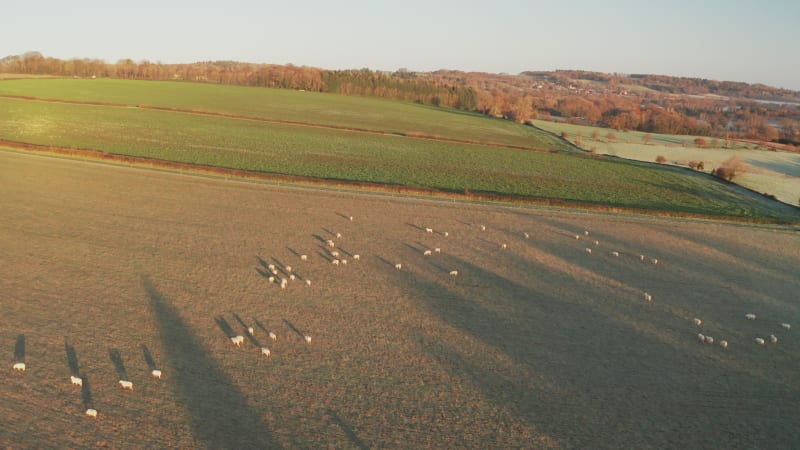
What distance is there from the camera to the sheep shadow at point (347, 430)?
13367 mm

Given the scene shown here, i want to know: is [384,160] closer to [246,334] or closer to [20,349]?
[246,334]

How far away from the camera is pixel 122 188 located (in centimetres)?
3738

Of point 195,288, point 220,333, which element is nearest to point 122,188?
point 195,288

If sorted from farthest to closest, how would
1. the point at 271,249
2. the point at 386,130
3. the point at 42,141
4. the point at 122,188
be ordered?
the point at 386,130
the point at 42,141
the point at 122,188
the point at 271,249

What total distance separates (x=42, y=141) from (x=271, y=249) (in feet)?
140

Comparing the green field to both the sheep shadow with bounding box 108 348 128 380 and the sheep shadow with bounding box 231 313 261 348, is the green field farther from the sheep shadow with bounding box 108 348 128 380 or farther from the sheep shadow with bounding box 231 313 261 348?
the sheep shadow with bounding box 108 348 128 380

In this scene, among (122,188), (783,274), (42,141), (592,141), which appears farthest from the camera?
(592,141)

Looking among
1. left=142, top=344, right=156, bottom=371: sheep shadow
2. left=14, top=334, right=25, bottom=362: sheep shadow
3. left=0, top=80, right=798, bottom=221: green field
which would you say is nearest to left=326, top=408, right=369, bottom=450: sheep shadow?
left=142, top=344, right=156, bottom=371: sheep shadow

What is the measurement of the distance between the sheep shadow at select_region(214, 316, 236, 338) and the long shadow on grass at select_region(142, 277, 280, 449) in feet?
3.19

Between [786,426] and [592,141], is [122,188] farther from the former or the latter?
[592,141]

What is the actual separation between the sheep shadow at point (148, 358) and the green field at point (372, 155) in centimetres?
3104

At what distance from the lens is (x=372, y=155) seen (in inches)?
2454

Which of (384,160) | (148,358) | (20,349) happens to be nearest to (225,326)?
(148,358)

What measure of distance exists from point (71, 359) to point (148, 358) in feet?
7.27
